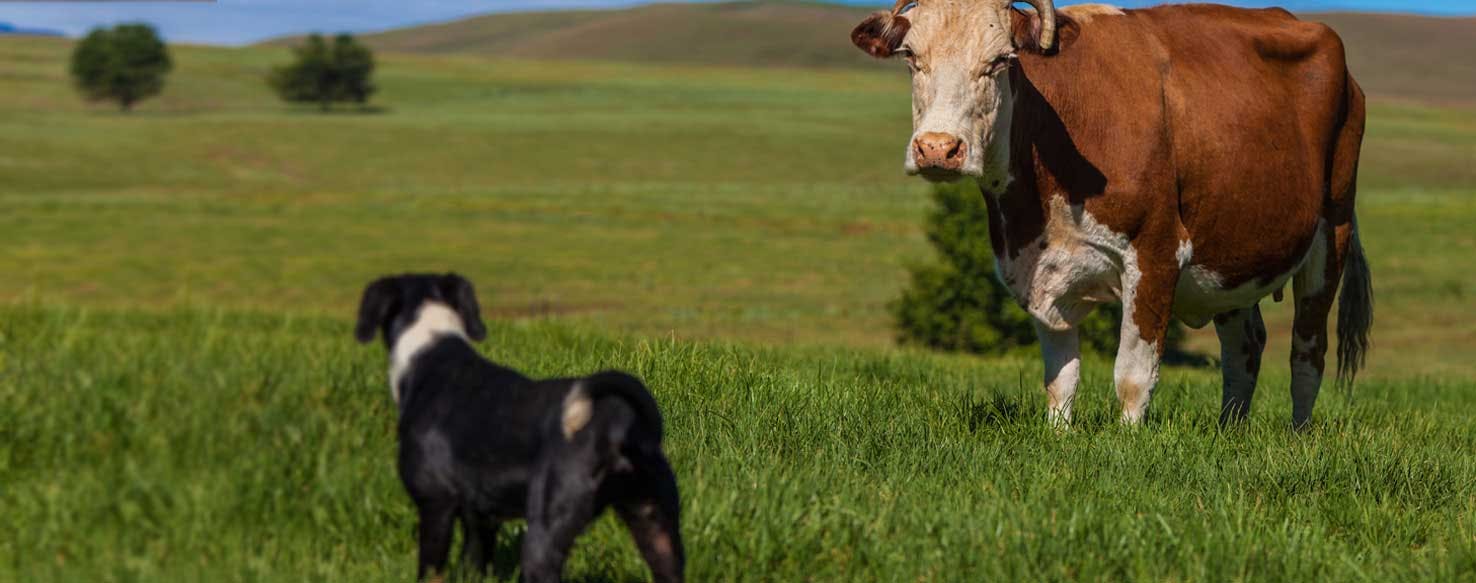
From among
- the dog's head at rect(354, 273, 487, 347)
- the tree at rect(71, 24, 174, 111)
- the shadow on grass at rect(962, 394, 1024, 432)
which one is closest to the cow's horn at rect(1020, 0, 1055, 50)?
the shadow on grass at rect(962, 394, 1024, 432)

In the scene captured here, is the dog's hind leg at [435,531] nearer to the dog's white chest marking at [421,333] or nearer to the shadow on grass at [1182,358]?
the dog's white chest marking at [421,333]


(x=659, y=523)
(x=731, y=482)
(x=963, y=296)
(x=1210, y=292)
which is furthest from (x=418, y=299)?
(x=963, y=296)

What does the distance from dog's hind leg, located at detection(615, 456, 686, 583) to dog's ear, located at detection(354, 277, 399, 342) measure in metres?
0.77

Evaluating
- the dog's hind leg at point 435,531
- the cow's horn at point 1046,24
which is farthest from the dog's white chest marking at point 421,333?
the cow's horn at point 1046,24

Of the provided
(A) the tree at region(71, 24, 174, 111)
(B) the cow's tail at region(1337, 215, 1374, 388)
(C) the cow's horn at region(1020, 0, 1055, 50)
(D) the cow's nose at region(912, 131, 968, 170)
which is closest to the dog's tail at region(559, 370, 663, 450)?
(D) the cow's nose at region(912, 131, 968, 170)

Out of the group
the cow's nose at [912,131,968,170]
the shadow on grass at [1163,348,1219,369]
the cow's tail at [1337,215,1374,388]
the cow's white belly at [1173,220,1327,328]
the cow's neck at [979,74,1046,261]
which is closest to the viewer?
the cow's nose at [912,131,968,170]

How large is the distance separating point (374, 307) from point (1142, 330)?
16.1 ft

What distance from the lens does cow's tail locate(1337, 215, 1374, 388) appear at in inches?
400

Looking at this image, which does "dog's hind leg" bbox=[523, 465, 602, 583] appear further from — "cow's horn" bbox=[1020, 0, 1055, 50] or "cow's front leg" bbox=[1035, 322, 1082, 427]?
"cow's front leg" bbox=[1035, 322, 1082, 427]

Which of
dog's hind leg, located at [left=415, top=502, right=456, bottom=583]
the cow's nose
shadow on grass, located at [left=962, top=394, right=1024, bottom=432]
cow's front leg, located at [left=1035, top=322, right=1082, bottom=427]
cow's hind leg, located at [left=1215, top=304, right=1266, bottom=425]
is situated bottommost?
cow's hind leg, located at [left=1215, top=304, right=1266, bottom=425]

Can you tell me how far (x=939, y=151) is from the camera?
673 centimetres

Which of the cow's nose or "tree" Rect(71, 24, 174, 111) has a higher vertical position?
the cow's nose

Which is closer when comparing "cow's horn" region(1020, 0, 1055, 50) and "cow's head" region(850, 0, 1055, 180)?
"cow's head" region(850, 0, 1055, 180)

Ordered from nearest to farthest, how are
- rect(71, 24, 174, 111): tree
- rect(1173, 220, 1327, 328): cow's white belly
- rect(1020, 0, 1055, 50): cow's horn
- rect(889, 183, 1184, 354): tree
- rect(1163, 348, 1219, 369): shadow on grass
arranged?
1. rect(1020, 0, 1055, 50): cow's horn
2. rect(1173, 220, 1327, 328): cow's white belly
3. rect(889, 183, 1184, 354): tree
4. rect(1163, 348, 1219, 369): shadow on grass
5. rect(71, 24, 174, 111): tree
